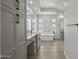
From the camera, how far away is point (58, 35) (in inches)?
555

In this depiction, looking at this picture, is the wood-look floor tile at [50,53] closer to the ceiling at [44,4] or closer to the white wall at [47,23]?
the ceiling at [44,4]

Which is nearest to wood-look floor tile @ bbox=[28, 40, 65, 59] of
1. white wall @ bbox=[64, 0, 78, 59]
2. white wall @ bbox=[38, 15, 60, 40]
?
white wall @ bbox=[64, 0, 78, 59]

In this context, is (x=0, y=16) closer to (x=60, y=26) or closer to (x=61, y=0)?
(x=61, y=0)

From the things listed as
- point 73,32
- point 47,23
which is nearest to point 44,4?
point 47,23

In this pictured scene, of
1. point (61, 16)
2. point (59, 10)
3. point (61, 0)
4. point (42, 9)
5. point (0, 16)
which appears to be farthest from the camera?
point (61, 16)

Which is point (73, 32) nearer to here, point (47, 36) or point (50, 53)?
point (50, 53)

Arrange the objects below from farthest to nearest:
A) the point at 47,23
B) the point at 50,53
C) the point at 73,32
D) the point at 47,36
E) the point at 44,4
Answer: the point at 47,23 → the point at 47,36 → the point at 44,4 → the point at 50,53 → the point at 73,32

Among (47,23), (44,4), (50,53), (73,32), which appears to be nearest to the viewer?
(73,32)

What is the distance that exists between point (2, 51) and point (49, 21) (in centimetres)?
1292

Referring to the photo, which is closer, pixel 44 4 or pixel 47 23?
pixel 44 4

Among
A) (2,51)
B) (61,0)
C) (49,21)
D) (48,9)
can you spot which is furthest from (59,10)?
(2,51)

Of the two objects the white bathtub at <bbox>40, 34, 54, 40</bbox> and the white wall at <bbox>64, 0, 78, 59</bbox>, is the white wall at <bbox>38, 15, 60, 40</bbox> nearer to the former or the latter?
the white bathtub at <bbox>40, 34, 54, 40</bbox>

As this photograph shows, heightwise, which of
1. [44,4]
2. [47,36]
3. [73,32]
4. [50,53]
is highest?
[44,4]

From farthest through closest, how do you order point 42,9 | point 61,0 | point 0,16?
1. point 42,9
2. point 61,0
3. point 0,16
